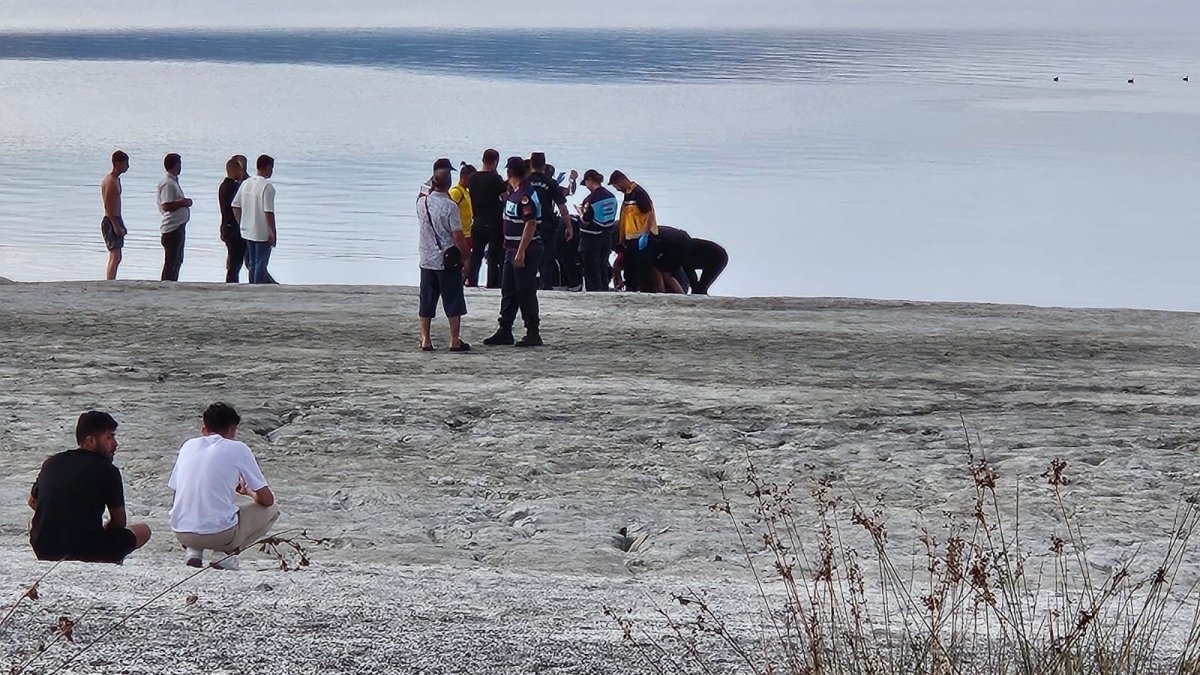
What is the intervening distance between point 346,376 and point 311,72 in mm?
109759

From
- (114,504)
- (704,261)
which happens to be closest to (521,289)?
(704,261)

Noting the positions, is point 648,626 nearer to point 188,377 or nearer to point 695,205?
point 188,377

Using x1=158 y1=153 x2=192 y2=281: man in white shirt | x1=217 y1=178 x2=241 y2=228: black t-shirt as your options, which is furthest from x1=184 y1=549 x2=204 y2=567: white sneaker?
x1=217 y1=178 x2=241 y2=228: black t-shirt

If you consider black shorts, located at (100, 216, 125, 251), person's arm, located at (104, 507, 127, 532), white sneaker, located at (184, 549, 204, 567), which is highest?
black shorts, located at (100, 216, 125, 251)

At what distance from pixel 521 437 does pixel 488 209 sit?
5.51m

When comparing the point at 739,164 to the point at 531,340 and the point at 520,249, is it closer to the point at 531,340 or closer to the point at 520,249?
the point at 531,340

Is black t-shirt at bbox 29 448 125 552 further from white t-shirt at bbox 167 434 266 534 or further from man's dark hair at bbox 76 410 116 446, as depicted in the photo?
white t-shirt at bbox 167 434 266 534

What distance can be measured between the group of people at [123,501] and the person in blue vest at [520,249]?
15.8 ft

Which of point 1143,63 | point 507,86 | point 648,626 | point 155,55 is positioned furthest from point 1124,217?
point 155,55

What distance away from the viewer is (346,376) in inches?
448

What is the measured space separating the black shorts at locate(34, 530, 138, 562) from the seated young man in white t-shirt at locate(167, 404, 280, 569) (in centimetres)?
29

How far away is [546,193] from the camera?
1438cm

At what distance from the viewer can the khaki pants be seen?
6.98 meters

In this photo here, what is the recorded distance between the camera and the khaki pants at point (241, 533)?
6.98 metres
